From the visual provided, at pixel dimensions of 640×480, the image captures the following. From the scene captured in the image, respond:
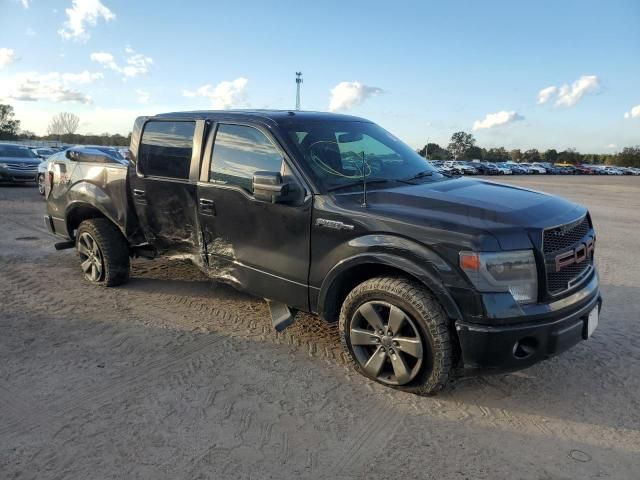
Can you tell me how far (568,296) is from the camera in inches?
130

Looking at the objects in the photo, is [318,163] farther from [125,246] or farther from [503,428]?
[125,246]

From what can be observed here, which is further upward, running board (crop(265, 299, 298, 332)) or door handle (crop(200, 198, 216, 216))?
door handle (crop(200, 198, 216, 216))

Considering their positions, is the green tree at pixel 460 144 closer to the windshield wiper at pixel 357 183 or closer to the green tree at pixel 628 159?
the green tree at pixel 628 159

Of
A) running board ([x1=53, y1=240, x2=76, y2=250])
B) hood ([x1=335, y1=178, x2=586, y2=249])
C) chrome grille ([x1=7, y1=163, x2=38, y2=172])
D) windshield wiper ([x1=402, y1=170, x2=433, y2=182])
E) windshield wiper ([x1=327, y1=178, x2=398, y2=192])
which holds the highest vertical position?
windshield wiper ([x1=402, y1=170, x2=433, y2=182])

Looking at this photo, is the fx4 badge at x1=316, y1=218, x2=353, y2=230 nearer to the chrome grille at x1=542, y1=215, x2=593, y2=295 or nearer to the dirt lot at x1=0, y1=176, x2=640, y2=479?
the dirt lot at x1=0, y1=176, x2=640, y2=479

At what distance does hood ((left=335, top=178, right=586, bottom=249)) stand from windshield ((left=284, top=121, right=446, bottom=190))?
278mm

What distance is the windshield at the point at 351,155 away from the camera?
12.9 ft

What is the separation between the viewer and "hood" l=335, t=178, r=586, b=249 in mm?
3104

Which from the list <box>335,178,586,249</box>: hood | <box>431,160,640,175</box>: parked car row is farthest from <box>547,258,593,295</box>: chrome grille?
<box>431,160,640,175</box>: parked car row

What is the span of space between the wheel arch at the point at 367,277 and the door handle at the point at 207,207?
1286 mm

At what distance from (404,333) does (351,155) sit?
1.60 m

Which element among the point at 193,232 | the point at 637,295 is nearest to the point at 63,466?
the point at 193,232

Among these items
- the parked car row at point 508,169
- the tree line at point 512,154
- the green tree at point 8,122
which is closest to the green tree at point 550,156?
the tree line at point 512,154

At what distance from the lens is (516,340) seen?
3051mm
